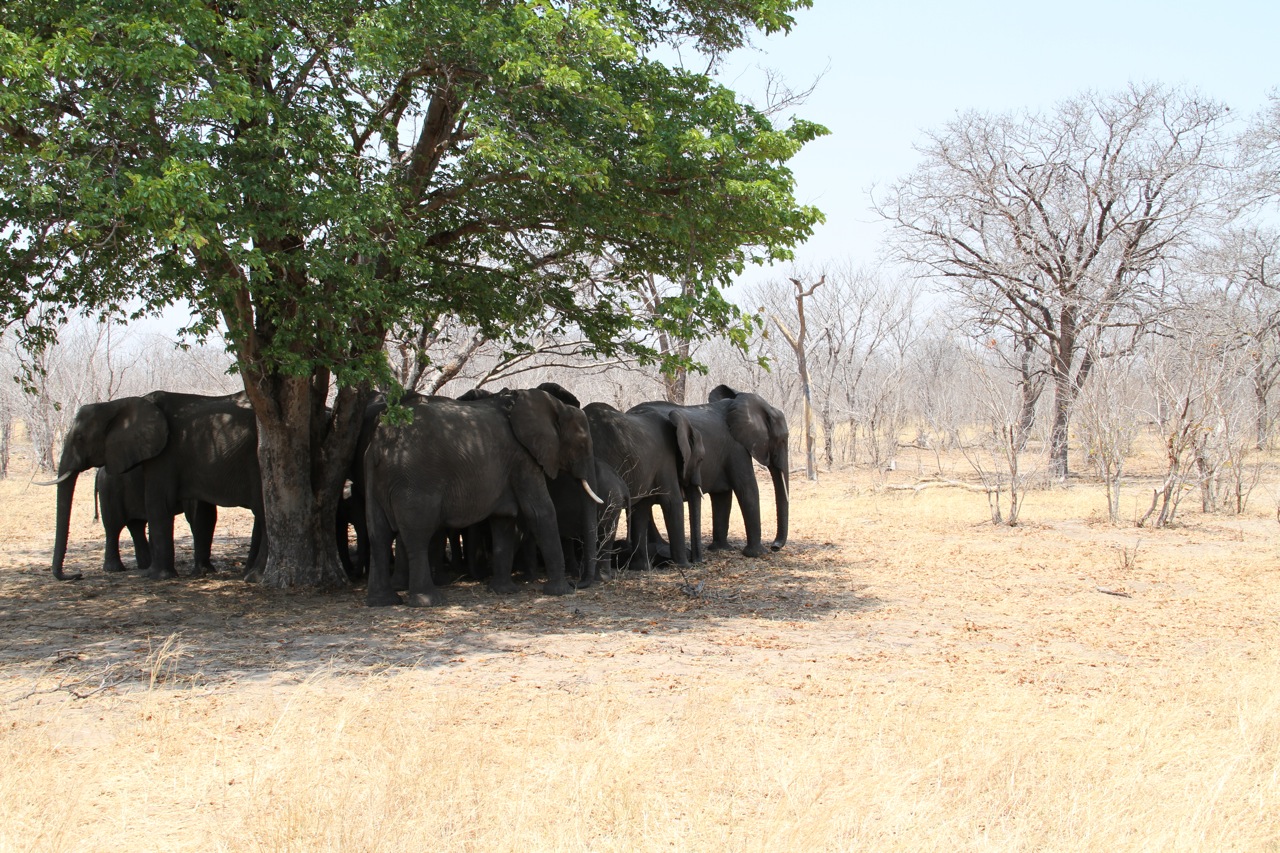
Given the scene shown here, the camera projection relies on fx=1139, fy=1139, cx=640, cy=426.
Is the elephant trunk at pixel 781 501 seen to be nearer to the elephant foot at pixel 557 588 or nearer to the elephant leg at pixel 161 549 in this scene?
the elephant foot at pixel 557 588

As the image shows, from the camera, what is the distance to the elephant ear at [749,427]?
15086 mm

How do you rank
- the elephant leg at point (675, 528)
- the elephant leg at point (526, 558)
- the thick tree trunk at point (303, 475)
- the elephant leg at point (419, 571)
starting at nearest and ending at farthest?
the elephant leg at point (419, 571), the thick tree trunk at point (303, 475), the elephant leg at point (526, 558), the elephant leg at point (675, 528)

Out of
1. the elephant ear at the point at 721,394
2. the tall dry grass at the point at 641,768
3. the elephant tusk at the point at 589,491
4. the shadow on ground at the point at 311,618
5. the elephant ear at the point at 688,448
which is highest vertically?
the elephant ear at the point at 721,394

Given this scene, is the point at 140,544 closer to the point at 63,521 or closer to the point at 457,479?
the point at 63,521

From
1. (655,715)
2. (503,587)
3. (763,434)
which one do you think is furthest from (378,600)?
(763,434)

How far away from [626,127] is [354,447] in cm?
450

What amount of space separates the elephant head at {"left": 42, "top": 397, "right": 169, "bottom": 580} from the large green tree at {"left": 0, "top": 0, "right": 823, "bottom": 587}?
1867 mm

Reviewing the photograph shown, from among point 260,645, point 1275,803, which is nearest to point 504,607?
point 260,645

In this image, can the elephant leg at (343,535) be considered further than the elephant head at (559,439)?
Yes

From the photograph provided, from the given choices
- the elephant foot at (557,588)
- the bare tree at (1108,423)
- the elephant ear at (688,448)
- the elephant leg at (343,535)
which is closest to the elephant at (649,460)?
the elephant ear at (688,448)

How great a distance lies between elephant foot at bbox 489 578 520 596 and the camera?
11.6 m

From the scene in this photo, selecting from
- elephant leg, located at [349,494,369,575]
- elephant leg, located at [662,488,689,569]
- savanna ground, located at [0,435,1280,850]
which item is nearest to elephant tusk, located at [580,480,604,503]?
savanna ground, located at [0,435,1280,850]

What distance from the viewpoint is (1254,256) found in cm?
3206

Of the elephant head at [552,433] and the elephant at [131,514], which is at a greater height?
the elephant head at [552,433]
